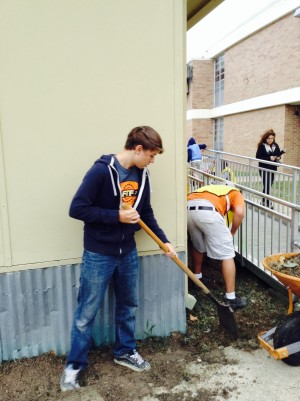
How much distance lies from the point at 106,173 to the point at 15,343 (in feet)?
5.24

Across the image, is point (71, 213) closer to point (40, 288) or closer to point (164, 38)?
point (40, 288)

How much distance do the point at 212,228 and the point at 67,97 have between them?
1.94 metres

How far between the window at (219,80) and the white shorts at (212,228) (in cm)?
2114

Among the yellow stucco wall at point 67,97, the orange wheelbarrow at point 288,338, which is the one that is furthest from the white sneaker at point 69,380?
the orange wheelbarrow at point 288,338

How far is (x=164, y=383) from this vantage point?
291 cm

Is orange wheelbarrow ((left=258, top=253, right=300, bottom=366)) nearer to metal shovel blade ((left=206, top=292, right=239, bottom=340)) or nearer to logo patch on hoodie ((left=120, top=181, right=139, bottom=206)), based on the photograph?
metal shovel blade ((left=206, top=292, right=239, bottom=340))

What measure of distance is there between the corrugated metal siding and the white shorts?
0.68 meters

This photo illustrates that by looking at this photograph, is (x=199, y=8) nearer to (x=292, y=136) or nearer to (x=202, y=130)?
(x=292, y=136)

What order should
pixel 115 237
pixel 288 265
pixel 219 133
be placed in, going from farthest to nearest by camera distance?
pixel 219 133
pixel 288 265
pixel 115 237

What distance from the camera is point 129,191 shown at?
112 inches

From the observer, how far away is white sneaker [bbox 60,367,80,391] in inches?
112

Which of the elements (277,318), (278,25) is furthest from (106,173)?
(278,25)

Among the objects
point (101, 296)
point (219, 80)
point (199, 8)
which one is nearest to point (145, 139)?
point (101, 296)

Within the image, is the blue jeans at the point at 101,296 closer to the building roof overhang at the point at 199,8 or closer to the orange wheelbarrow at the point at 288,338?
the orange wheelbarrow at the point at 288,338
